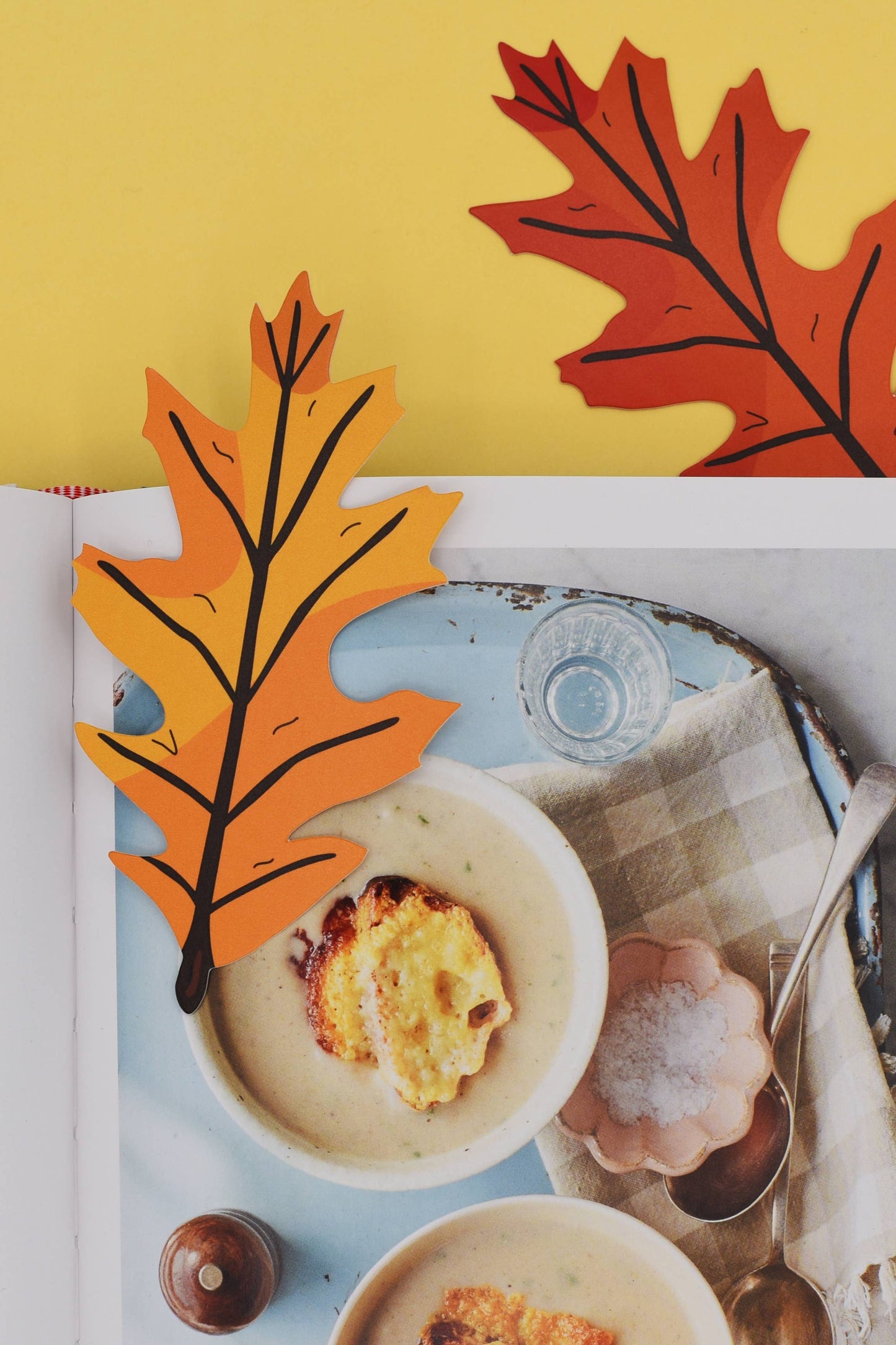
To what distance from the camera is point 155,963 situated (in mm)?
510

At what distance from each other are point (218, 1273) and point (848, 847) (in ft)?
1.33

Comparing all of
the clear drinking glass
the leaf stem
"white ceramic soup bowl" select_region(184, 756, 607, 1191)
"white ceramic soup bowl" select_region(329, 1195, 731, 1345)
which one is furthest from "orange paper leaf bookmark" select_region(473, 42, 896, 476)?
"white ceramic soup bowl" select_region(329, 1195, 731, 1345)

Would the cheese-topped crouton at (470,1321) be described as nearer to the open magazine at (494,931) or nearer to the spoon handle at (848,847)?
the open magazine at (494,931)

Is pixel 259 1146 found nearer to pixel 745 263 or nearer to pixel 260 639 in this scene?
pixel 260 639

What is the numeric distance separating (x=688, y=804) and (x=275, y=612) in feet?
0.82

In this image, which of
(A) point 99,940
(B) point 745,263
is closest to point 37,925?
(A) point 99,940

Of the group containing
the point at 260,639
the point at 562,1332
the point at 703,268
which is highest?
the point at 703,268

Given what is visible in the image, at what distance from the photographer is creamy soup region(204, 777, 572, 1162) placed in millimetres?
496

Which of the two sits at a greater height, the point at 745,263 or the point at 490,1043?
the point at 745,263

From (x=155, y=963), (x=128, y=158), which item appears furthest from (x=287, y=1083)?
(x=128, y=158)

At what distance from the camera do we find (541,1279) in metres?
0.50

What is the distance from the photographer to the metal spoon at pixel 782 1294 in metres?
0.50

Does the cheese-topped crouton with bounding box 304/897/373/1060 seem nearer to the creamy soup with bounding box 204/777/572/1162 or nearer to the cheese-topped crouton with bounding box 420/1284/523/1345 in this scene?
the creamy soup with bounding box 204/777/572/1162

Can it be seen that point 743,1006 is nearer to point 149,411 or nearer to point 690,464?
point 690,464
